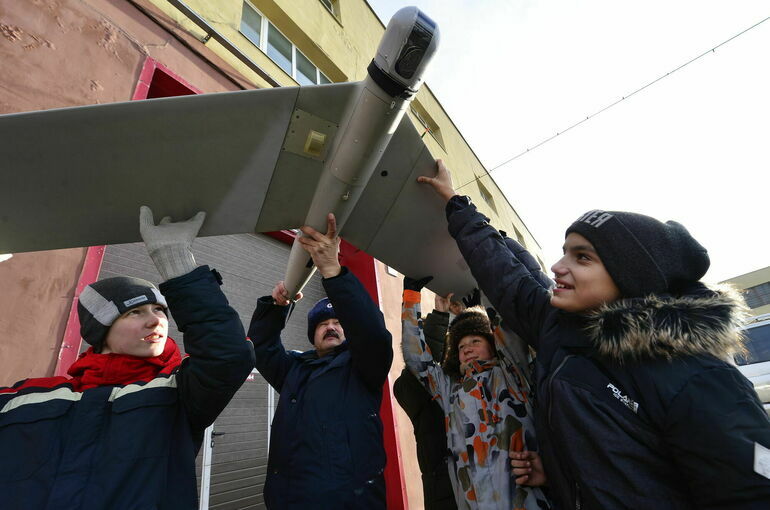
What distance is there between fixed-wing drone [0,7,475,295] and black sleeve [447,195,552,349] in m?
0.50

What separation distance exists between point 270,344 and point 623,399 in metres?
1.71

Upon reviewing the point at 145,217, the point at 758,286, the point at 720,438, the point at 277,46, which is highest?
the point at 277,46

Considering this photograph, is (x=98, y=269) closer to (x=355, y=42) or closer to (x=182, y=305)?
(x=182, y=305)

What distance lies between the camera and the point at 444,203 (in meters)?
1.92

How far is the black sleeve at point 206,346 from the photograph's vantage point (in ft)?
3.56

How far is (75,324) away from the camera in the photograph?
6.53ft

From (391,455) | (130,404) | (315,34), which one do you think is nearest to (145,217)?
(130,404)

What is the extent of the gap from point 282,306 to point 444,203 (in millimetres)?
1127

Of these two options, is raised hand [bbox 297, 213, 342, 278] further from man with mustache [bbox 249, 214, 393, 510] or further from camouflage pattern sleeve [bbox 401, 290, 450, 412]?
camouflage pattern sleeve [bbox 401, 290, 450, 412]

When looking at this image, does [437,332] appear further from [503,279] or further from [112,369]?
[112,369]

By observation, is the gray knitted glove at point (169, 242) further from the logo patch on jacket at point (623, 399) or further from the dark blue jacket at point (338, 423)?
the logo patch on jacket at point (623, 399)

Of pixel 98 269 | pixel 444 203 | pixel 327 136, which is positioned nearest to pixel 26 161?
pixel 327 136

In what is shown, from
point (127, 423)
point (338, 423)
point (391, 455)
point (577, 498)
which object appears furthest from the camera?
point (391, 455)

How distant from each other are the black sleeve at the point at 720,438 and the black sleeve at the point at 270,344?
5.66 feet
